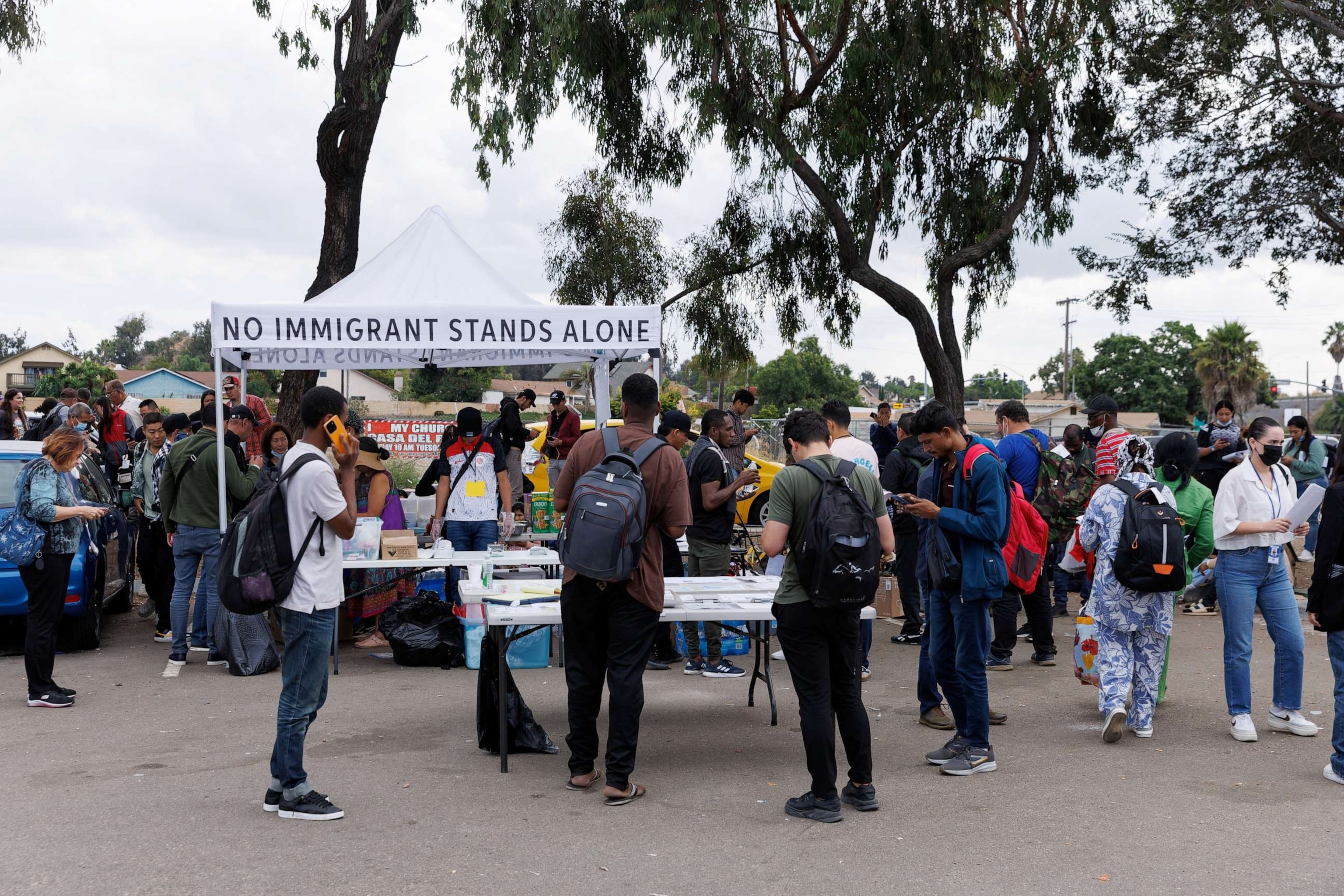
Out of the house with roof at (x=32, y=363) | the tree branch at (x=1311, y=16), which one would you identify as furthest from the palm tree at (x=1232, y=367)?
the house with roof at (x=32, y=363)

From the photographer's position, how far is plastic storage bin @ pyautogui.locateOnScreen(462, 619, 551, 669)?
788 centimetres

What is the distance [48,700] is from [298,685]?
3.04m

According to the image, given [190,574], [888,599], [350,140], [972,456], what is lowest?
[888,599]

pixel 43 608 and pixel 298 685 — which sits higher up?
pixel 43 608

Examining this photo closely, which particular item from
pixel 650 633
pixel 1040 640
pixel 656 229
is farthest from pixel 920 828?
pixel 656 229

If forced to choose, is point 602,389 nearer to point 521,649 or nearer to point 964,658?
point 521,649

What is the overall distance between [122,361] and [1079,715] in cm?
15809

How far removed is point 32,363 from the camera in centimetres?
8462

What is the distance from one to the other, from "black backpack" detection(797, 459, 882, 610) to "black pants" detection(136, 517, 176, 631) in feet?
20.3

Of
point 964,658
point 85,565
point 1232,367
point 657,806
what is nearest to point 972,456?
point 964,658

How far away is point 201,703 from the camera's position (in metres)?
6.86

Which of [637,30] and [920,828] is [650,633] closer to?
[920,828]

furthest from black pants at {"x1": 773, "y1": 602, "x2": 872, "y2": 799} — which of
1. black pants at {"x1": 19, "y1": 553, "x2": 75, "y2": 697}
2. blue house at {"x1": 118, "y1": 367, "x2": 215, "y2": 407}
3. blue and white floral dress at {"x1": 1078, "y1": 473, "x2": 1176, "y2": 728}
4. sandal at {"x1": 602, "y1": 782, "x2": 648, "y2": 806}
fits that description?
blue house at {"x1": 118, "y1": 367, "x2": 215, "y2": 407}

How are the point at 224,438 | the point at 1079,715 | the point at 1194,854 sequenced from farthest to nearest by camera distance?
the point at 224,438, the point at 1079,715, the point at 1194,854
